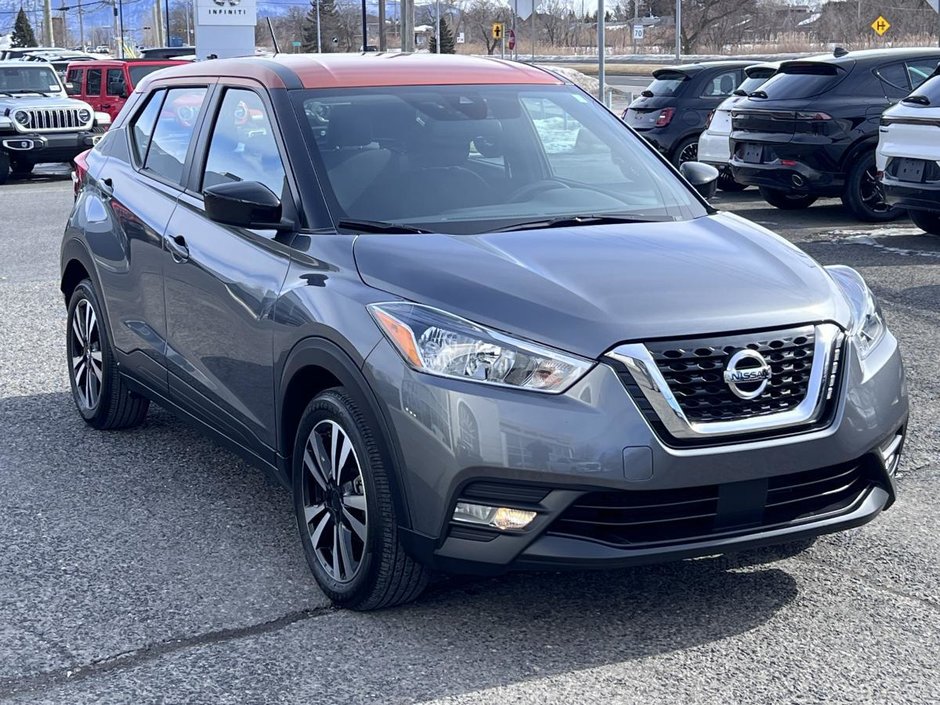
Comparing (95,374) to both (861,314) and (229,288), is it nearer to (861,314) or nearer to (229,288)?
(229,288)

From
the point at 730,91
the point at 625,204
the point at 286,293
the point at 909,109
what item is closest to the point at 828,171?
the point at 909,109

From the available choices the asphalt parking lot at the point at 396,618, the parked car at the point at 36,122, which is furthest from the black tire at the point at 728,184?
the asphalt parking lot at the point at 396,618

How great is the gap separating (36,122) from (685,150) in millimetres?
10138

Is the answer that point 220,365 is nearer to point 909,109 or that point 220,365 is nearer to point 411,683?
point 411,683

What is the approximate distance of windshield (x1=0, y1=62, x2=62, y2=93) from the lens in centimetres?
2184

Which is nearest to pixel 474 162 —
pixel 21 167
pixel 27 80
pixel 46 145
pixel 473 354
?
pixel 473 354

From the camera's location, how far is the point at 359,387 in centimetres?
390

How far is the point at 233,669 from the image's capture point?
376cm

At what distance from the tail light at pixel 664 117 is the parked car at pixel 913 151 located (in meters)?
5.77

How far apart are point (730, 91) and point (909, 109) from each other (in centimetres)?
648

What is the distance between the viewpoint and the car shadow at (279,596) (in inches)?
151

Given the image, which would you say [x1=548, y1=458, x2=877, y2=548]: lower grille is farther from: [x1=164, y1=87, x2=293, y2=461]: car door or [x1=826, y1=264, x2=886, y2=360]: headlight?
[x1=164, y1=87, x2=293, y2=461]: car door

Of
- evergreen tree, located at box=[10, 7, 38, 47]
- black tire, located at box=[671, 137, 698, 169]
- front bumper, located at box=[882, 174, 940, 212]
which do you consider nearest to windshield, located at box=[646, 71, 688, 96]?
black tire, located at box=[671, 137, 698, 169]

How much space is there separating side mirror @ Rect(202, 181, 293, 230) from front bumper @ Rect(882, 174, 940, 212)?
307 inches
